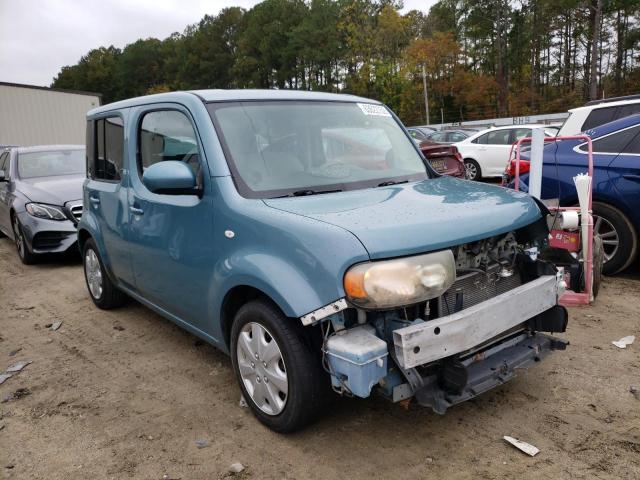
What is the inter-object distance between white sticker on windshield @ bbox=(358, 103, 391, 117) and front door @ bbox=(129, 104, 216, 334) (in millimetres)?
1270

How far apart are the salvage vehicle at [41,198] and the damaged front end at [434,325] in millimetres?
5799

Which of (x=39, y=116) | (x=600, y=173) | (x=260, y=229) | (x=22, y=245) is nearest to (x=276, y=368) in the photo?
(x=260, y=229)

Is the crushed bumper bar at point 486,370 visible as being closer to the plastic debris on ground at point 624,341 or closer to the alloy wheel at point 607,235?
the plastic debris on ground at point 624,341

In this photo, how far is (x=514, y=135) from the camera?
1390cm

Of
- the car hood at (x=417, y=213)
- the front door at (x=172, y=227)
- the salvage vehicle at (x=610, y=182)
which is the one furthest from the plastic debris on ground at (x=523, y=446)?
the salvage vehicle at (x=610, y=182)

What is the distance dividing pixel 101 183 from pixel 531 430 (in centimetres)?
379

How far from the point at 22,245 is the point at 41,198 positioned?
2.58 feet

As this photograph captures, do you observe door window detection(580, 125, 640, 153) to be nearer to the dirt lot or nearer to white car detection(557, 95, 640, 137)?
white car detection(557, 95, 640, 137)

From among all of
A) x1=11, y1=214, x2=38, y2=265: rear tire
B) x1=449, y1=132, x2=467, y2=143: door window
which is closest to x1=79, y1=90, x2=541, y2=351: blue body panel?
x1=11, y1=214, x2=38, y2=265: rear tire

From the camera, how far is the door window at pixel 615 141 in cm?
533

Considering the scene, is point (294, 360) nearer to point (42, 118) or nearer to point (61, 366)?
point (61, 366)

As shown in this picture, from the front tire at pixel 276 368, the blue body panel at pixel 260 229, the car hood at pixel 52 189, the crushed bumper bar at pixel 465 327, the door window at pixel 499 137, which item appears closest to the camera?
the crushed bumper bar at pixel 465 327

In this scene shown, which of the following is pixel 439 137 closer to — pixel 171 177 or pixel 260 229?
pixel 171 177

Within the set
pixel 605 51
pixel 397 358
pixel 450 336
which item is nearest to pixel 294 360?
pixel 397 358
